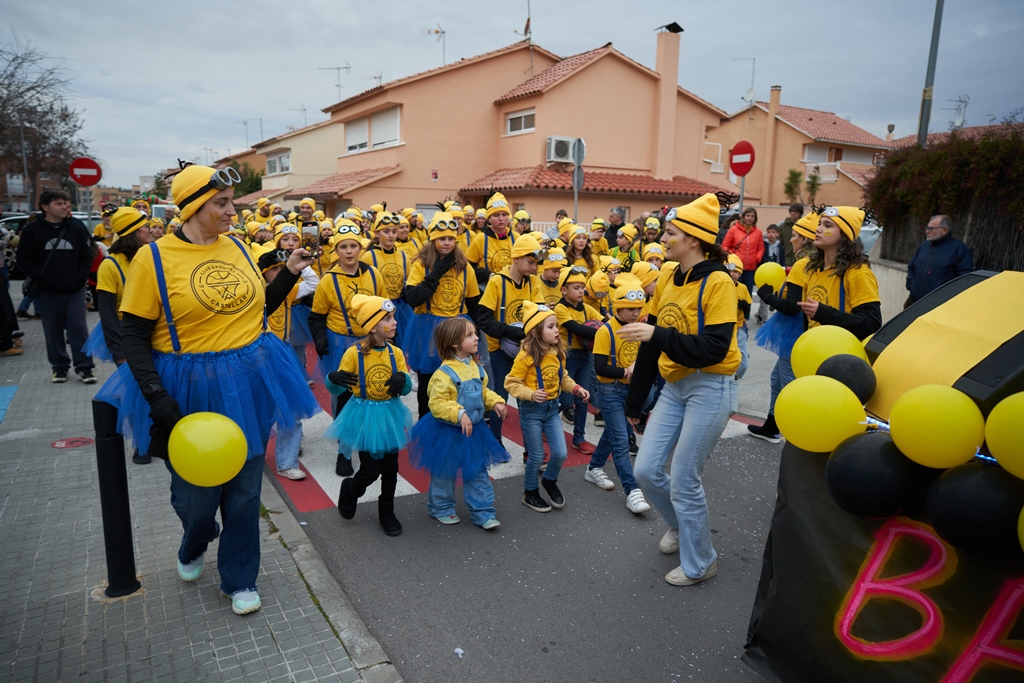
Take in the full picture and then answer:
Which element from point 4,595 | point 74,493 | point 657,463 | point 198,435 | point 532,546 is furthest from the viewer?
point 74,493

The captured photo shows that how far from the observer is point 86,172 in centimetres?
1243

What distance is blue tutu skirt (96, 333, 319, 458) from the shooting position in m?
3.25

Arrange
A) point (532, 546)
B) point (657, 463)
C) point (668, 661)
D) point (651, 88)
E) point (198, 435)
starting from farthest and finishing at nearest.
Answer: point (651, 88) < point (532, 546) < point (657, 463) < point (668, 661) < point (198, 435)

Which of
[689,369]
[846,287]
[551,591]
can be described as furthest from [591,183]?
[551,591]

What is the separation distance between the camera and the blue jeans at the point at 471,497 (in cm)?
470

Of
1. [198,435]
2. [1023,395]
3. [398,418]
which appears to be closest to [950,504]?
[1023,395]

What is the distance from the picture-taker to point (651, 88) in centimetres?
2536

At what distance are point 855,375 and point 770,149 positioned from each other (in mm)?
45748

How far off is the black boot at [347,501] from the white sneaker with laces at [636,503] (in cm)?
200

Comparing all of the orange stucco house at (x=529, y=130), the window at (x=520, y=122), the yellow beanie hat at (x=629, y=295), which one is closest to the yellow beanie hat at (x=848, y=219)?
the yellow beanie hat at (x=629, y=295)

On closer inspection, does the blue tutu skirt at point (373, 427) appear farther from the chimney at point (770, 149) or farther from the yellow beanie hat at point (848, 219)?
the chimney at point (770, 149)

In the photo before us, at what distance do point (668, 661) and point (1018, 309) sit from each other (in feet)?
7.22

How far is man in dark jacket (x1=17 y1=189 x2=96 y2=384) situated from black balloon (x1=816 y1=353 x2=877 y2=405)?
8.34m

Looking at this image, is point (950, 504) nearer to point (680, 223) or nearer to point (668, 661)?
point (668, 661)
